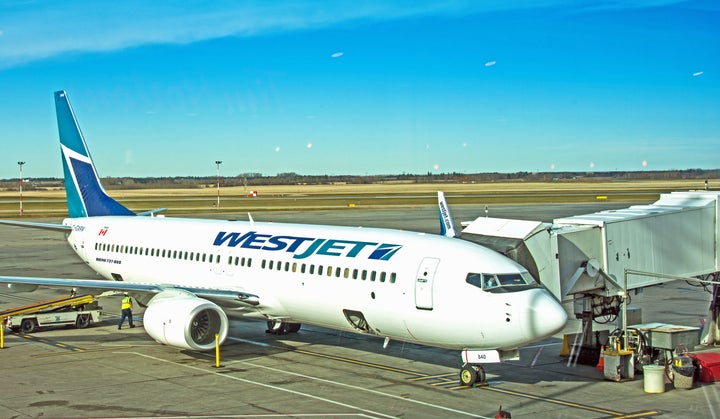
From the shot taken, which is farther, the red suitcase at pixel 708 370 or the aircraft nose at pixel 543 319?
the red suitcase at pixel 708 370

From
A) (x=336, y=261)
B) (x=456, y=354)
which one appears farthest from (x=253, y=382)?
(x=456, y=354)

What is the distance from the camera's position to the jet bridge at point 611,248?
22719 millimetres

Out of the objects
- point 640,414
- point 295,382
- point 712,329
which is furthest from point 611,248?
point 295,382

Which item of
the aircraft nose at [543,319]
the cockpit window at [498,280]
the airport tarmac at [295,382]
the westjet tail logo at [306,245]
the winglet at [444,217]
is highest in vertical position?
the winglet at [444,217]

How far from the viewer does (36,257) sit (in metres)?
57.7

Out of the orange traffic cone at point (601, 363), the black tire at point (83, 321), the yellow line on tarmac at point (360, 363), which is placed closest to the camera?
the orange traffic cone at point (601, 363)

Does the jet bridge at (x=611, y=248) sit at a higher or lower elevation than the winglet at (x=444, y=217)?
lower

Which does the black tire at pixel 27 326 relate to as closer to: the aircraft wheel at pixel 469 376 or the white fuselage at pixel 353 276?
the white fuselage at pixel 353 276

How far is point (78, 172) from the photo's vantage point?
36719 mm

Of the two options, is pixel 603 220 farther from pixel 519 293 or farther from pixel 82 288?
pixel 82 288

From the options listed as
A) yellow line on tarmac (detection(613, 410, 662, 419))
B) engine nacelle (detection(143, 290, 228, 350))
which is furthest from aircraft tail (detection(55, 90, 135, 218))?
yellow line on tarmac (detection(613, 410, 662, 419))

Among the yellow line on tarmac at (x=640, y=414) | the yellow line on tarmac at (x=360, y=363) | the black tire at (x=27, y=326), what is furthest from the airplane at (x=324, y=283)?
the black tire at (x=27, y=326)

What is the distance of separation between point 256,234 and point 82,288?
6.10 metres

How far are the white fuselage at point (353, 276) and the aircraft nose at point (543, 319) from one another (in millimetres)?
25
